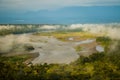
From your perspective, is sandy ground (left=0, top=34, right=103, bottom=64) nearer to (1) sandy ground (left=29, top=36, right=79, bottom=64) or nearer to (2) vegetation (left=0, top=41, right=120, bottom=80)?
(1) sandy ground (left=29, top=36, right=79, bottom=64)

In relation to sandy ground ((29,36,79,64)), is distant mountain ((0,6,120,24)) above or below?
above

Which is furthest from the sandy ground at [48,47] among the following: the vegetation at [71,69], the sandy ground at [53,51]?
the vegetation at [71,69]

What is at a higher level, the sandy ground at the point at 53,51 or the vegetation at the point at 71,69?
the sandy ground at the point at 53,51

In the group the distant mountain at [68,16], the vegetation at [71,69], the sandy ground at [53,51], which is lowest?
the vegetation at [71,69]

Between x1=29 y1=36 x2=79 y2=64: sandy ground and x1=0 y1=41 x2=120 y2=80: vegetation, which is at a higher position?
x1=29 y1=36 x2=79 y2=64: sandy ground

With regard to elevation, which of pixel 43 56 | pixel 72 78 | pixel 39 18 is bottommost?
pixel 72 78

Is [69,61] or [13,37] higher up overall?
[13,37]

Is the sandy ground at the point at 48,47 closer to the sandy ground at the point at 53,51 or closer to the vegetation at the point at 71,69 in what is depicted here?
the sandy ground at the point at 53,51

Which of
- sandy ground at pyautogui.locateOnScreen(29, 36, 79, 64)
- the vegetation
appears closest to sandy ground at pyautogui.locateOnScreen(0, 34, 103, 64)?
sandy ground at pyautogui.locateOnScreen(29, 36, 79, 64)

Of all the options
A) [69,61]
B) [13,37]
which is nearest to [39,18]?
[13,37]

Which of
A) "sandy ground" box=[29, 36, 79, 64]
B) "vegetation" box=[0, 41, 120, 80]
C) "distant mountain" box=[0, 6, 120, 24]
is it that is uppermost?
"distant mountain" box=[0, 6, 120, 24]

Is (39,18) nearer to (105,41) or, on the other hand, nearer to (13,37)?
(13,37)
